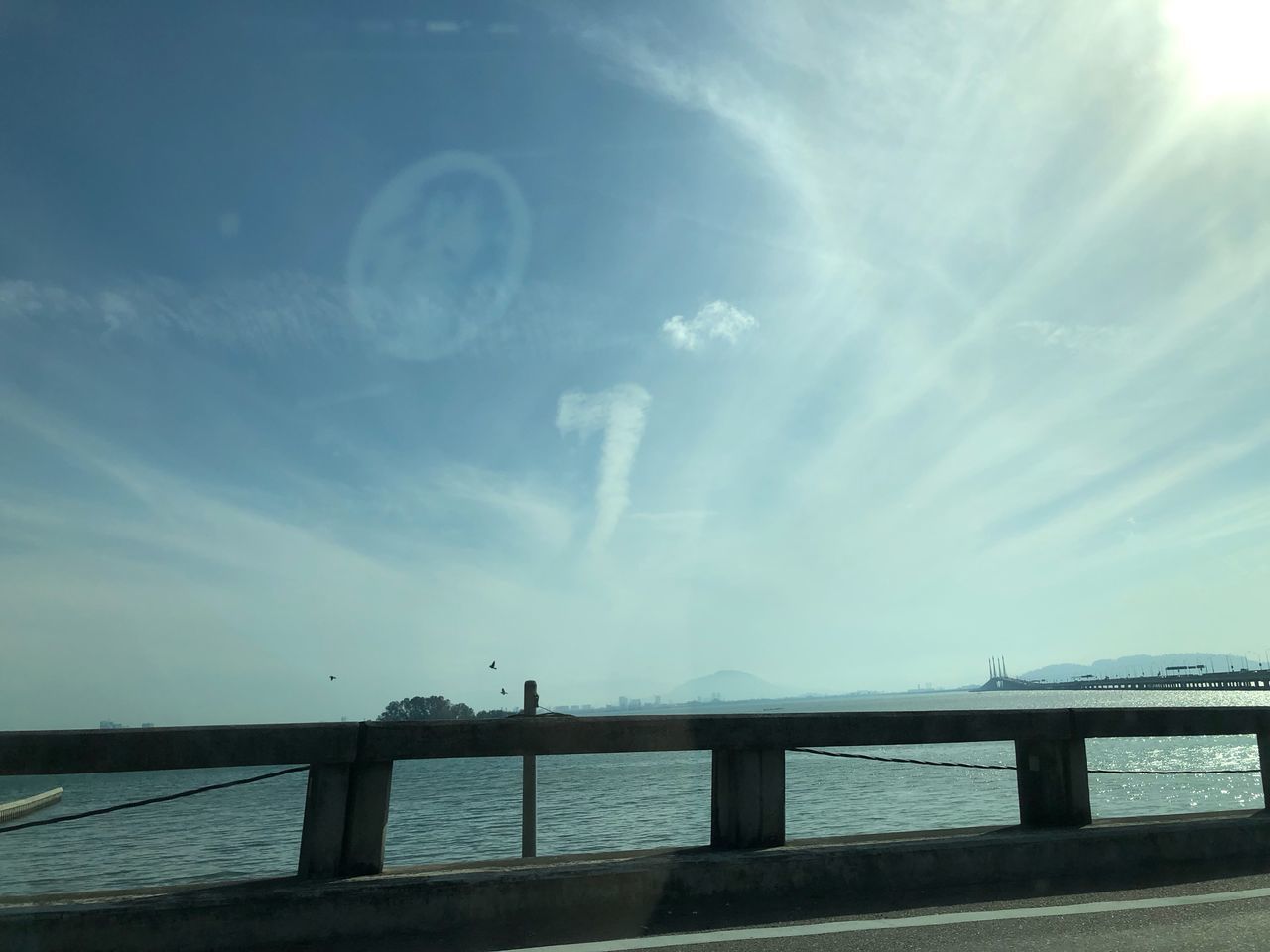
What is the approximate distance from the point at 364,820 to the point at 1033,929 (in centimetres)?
391

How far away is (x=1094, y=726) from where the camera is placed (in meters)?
6.87

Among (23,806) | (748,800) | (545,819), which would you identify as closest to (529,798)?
(748,800)

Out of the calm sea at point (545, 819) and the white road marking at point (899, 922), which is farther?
the calm sea at point (545, 819)

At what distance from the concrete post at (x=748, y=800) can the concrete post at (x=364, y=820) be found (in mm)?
2169

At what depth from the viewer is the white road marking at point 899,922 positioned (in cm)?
481

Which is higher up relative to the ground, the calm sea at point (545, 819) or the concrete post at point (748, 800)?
the concrete post at point (748, 800)

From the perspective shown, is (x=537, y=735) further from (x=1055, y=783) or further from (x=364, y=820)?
(x=1055, y=783)

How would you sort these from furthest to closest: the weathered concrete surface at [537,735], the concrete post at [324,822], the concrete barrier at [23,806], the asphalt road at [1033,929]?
the concrete barrier at [23,806], the concrete post at [324,822], the weathered concrete surface at [537,735], the asphalt road at [1033,929]

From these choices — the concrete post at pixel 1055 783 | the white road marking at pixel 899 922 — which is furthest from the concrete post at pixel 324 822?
the concrete post at pixel 1055 783

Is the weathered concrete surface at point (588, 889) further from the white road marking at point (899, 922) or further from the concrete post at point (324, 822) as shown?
the white road marking at point (899, 922)

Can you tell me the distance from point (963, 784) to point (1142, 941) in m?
40.8

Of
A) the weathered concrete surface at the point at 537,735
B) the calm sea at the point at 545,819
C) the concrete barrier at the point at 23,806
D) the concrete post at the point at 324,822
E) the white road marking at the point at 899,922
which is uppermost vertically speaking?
the weathered concrete surface at the point at 537,735

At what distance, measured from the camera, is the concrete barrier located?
41.6 metres

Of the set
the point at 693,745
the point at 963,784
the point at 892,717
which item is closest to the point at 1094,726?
the point at 892,717
